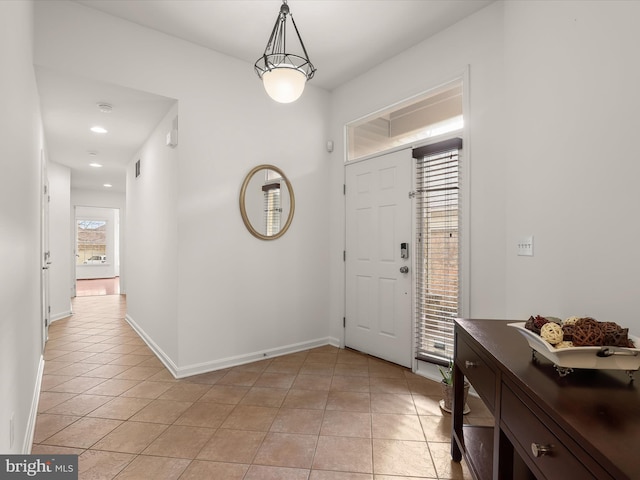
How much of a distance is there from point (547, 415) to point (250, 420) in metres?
1.92

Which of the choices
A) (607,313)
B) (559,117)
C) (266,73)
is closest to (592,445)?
(607,313)

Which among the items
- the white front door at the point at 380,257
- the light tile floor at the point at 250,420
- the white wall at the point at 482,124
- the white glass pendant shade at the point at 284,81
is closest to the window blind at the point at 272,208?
the white front door at the point at 380,257

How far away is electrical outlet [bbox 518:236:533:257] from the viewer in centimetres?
222

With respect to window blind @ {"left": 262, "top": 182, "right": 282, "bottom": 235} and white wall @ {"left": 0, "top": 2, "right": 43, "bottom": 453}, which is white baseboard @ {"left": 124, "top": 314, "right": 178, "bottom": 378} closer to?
white wall @ {"left": 0, "top": 2, "right": 43, "bottom": 453}

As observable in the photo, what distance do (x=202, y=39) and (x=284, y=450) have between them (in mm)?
3343

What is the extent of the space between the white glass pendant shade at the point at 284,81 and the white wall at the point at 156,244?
55.2 inches

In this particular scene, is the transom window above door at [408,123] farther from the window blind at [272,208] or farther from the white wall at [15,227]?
the white wall at [15,227]

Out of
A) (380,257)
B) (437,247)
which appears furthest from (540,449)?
(380,257)

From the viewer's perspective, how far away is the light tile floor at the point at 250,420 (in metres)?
1.84

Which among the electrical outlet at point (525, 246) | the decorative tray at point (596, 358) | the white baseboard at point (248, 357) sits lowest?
the white baseboard at point (248, 357)

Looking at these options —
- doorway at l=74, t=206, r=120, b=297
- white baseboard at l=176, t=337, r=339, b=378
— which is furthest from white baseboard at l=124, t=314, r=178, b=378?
doorway at l=74, t=206, r=120, b=297

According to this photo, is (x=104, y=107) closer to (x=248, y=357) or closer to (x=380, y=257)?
(x=248, y=357)

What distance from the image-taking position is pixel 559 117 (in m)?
1.98

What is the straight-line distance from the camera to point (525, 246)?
2.27 meters
